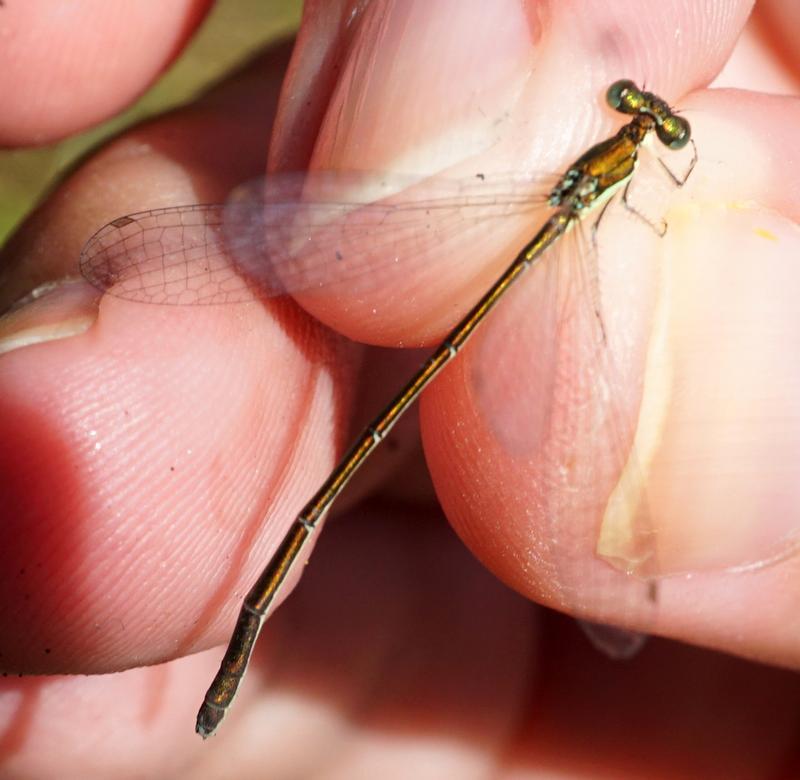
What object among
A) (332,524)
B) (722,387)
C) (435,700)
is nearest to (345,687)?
(435,700)

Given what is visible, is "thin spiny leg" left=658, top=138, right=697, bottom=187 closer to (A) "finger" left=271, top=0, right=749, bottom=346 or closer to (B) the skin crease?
(B) the skin crease

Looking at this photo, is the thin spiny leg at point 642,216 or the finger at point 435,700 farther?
the finger at point 435,700

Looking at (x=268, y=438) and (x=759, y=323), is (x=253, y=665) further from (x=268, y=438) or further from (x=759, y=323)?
(x=759, y=323)

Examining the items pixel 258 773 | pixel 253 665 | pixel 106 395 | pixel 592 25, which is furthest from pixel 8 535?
pixel 592 25

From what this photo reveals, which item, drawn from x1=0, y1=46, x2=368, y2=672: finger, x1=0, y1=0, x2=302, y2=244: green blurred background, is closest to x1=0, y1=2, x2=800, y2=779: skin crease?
x1=0, y1=46, x2=368, y2=672: finger

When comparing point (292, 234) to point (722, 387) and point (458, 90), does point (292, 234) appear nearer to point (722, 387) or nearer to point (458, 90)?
point (458, 90)

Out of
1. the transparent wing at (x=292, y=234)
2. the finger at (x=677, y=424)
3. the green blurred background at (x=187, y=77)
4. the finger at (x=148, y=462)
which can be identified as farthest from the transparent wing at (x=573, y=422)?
the green blurred background at (x=187, y=77)

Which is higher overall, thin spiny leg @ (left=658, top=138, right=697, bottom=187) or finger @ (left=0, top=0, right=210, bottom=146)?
finger @ (left=0, top=0, right=210, bottom=146)

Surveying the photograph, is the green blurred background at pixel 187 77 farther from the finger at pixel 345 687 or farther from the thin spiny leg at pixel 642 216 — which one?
the thin spiny leg at pixel 642 216
